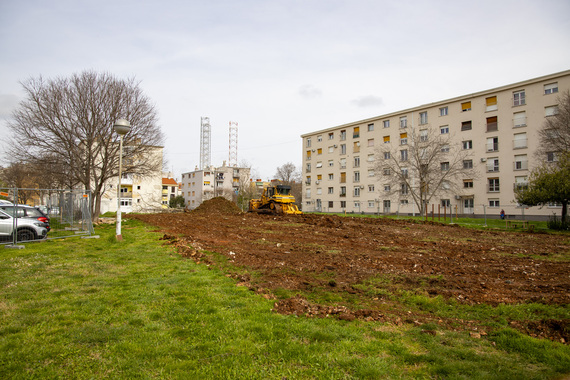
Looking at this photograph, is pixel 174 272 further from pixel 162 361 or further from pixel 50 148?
pixel 50 148

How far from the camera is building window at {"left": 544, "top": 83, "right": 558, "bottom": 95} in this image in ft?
110

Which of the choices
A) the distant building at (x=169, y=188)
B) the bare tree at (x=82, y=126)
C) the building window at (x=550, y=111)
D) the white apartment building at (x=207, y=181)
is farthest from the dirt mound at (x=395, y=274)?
the distant building at (x=169, y=188)

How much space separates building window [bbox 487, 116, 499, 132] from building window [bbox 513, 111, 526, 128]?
1.71 m

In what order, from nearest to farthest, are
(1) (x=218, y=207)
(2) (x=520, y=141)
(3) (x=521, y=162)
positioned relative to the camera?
1. (1) (x=218, y=207)
2. (3) (x=521, y=162)
3. (2) (x=520, y=141)

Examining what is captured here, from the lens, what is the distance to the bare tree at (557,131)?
27.6m

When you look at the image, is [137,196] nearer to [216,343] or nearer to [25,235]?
[25,235]

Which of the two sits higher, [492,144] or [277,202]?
[492,144]

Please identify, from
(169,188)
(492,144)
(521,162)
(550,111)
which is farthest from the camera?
(169,188)

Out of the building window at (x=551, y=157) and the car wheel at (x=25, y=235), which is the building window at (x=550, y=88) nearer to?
the building window at (x=551, y=157)

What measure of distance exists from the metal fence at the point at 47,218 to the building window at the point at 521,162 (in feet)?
133

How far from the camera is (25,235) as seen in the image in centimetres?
1193

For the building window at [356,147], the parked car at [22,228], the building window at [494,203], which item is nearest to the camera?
the parked car at [22,228]

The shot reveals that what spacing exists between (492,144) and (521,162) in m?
3.58

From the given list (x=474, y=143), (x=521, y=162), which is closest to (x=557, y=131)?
(x=521, y=162)
